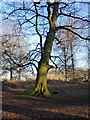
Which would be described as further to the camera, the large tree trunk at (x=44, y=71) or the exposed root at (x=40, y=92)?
the large tree trunk at (x=44, y=71)

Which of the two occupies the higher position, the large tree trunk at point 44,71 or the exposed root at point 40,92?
the large tree trunk at point 44,71

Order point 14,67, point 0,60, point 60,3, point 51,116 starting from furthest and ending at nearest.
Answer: point 0,60 < point 14,67 < point 60,3 < point 51,116

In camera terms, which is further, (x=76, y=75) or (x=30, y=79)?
(x=30, y=79)

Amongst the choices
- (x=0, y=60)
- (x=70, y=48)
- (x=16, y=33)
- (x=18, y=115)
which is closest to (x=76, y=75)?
(x=70, y=48)

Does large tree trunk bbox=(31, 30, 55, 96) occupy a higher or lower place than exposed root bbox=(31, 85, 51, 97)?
higher

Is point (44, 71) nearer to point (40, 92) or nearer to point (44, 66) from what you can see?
point (44, 66)

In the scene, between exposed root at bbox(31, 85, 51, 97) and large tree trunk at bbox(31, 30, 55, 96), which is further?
large tree trunk at bbox(31, 30, 55, 96)

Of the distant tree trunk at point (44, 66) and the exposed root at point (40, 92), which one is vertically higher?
the distant tree trunk at point (44, 66)

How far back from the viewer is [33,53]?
56.9ft

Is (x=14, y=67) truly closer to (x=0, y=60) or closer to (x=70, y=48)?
(x=0, y=60)

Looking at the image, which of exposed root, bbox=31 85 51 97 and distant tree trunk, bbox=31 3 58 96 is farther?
distant tree trunk, bbox=31 3 58 96

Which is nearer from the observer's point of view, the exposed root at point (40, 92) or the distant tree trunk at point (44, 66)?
the exposed root at point (40, 92)

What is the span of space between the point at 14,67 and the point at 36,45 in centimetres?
227

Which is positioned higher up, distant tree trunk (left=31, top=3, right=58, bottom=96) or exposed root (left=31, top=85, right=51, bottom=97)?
distant tree trunk (left=31, top=3, right=58, bottom=96)
